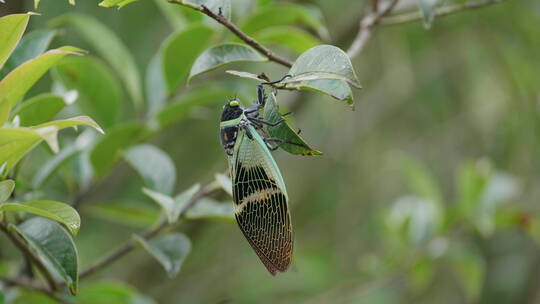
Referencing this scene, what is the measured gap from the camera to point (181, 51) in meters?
1.27

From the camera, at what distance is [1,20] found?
792 mm

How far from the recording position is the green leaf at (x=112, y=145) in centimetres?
128

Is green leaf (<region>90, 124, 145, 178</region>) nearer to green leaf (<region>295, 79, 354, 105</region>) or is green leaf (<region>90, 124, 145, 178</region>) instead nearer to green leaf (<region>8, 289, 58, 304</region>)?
green leaf (<region>8, 289, 58, 304</region>)

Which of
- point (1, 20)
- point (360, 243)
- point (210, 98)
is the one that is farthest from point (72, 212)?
point (360, 243)

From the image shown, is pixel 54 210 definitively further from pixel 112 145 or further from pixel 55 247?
pixel 112 145

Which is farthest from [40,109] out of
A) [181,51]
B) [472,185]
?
[472,185]

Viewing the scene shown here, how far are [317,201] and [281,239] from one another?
1616 millimetres

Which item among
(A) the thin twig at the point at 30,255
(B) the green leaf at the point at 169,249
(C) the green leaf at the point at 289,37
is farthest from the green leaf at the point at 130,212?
(C) the green leaf at the point at 289,37

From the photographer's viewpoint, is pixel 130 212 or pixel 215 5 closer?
pixel 215 5

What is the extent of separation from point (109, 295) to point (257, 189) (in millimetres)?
420

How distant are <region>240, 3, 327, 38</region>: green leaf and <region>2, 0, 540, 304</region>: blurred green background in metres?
0.52

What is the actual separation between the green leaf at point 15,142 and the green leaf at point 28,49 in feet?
0.89

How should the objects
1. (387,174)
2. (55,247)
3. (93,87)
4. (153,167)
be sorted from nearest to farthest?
1. (55,247)
2. (153,167)
3. (93,87)
4. (387,174)

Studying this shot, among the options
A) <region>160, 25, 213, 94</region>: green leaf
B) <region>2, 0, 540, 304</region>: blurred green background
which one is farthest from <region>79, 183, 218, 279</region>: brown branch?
<region>2, 0, 540, 304</region>: blurred green background
